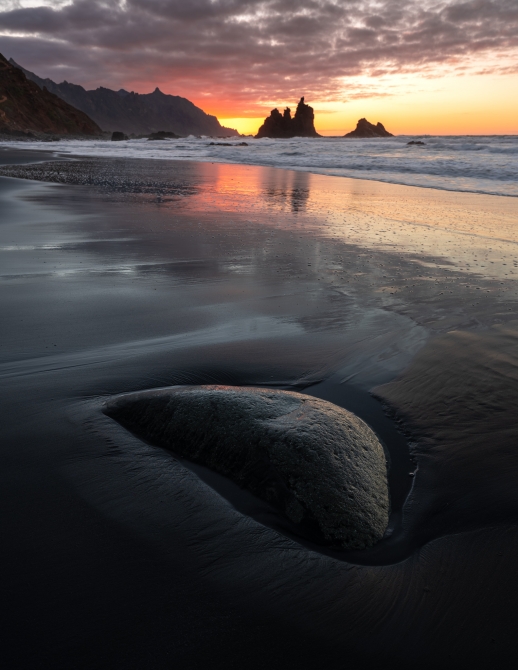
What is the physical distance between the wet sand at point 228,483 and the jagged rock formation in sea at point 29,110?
286 feet

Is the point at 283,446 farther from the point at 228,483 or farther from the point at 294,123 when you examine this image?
the point at 294,123

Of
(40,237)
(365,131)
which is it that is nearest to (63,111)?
(365,131)

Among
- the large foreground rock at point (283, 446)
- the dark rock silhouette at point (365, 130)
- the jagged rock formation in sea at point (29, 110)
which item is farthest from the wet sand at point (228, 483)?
the dark rock silhouette at point (365, 130)

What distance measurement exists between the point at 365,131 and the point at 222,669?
144704 mm

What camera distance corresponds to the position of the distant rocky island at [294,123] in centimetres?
13762

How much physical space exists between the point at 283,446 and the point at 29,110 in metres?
115

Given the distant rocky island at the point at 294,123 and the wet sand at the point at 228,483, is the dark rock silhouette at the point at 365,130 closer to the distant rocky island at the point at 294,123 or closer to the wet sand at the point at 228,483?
the distant rocky island at the point at 294,123

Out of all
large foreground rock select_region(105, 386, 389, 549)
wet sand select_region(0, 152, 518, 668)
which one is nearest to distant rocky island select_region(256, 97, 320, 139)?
wet sand select_region(0, 152, 518, 668)

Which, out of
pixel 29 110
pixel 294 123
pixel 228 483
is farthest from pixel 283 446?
pixel 294 123

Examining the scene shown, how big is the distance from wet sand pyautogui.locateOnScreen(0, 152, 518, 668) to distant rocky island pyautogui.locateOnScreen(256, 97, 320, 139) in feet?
468

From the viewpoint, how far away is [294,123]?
13925 centimetres

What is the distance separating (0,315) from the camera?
3.49 meters

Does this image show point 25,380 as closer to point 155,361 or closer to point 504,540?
point 155,361

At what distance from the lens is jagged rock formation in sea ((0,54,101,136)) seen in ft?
285
